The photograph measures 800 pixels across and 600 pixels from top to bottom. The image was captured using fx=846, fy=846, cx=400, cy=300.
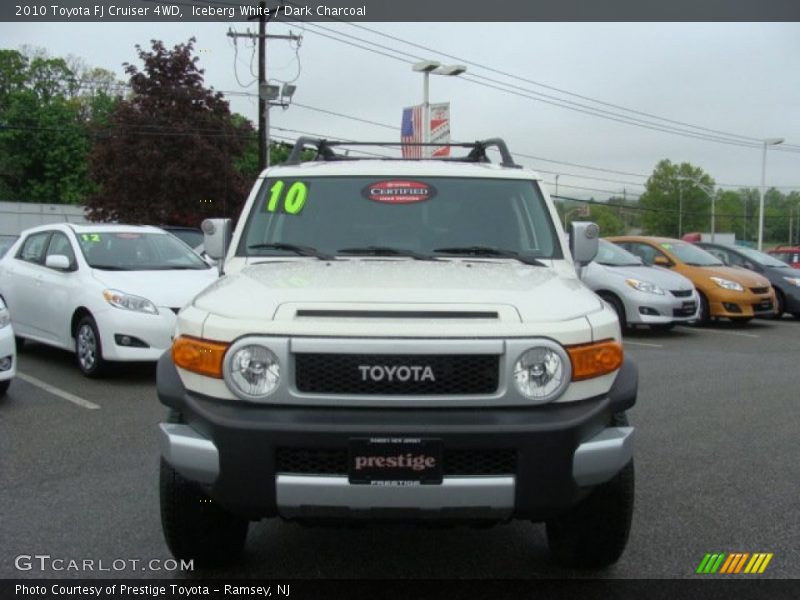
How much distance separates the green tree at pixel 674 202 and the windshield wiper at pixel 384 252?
335 ft

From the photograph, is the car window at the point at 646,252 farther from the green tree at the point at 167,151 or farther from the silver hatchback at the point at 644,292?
the green tree at the point at 167,151

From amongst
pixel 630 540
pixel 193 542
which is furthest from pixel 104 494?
pixel 630 540

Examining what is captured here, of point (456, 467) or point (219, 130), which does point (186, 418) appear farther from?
point (219, 130)

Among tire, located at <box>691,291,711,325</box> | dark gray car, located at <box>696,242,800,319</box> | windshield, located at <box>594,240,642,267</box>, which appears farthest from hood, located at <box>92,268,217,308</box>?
dark gray car, located at <box>696,242,800,319</box>

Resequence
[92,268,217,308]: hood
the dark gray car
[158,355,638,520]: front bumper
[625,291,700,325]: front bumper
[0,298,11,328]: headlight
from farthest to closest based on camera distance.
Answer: the dark gray car → [625,291,700,325]: front bumper → [92,268,217,308]: hood → [0,298,11,328]: headlight → [158,355,638,520]: front bumper

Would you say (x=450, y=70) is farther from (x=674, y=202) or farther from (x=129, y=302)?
(x=674, y=202)

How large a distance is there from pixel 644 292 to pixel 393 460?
11.1 metres

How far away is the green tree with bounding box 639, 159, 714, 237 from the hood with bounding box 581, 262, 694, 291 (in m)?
91.5

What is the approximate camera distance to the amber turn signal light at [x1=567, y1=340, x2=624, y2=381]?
10.5ft

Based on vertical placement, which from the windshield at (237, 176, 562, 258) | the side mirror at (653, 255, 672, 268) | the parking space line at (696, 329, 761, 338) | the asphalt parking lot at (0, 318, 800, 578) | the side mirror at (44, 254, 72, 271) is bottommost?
the parking space line at (696, 329, 761, 338)

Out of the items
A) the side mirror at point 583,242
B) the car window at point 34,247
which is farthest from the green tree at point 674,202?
the side mirror at point 583,242

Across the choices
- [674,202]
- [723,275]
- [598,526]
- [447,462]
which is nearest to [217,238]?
[447,462]

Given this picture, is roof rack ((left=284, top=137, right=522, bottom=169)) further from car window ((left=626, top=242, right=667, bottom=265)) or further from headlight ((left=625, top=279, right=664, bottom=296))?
car window ((left=626, top=242, right=667, bottom=265))

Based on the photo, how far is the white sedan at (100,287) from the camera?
27.5 feet
